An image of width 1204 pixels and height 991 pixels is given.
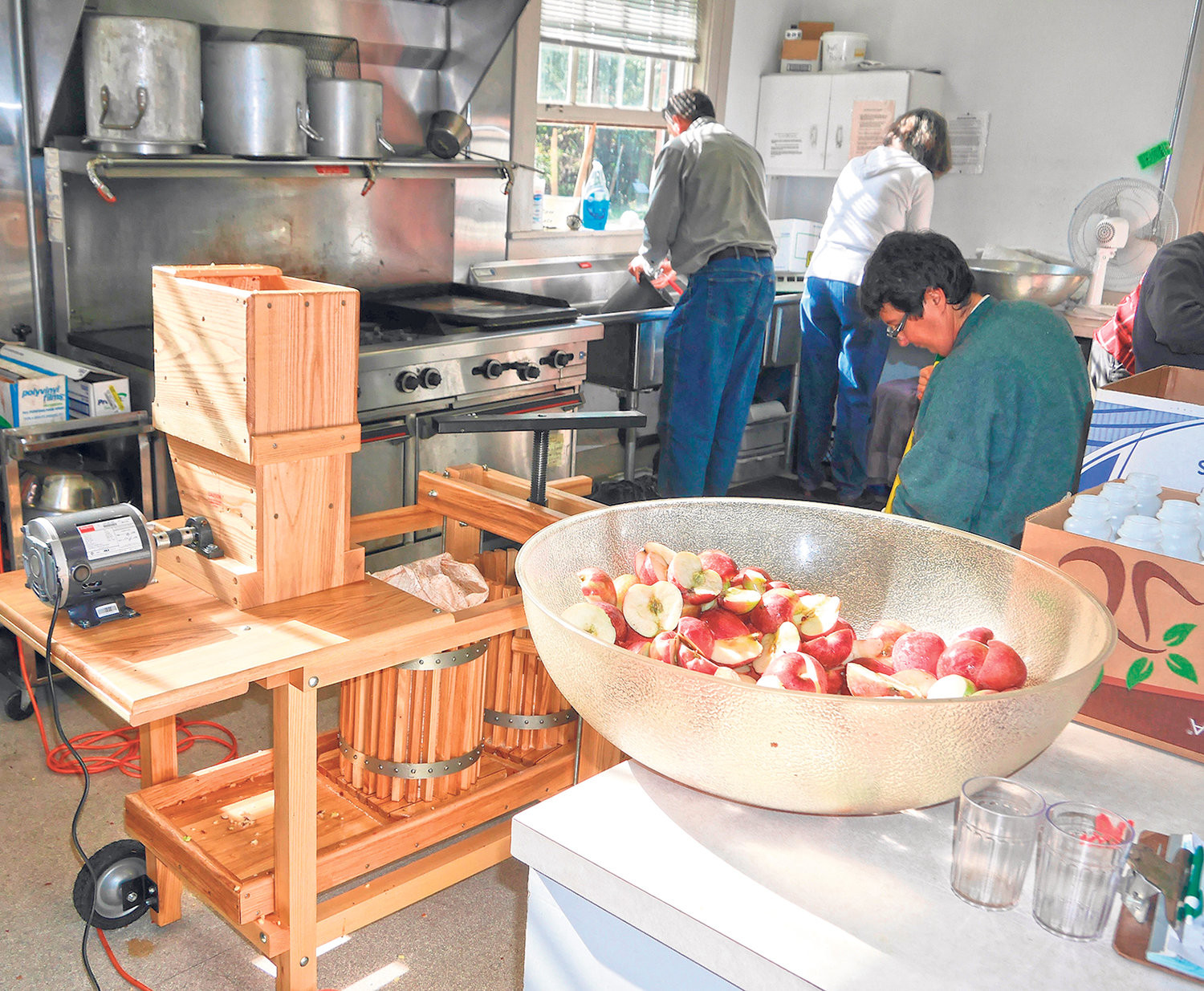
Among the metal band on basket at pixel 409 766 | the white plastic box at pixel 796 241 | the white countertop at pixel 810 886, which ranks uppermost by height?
the white plastic box at pixel 796 241

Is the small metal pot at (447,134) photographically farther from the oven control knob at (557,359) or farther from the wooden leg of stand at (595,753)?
the wooden leg of stand at (595,753)

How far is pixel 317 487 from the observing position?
169 cm

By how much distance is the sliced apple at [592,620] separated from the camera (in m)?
1.02

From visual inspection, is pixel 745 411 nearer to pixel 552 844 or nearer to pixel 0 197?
pixel 0 197

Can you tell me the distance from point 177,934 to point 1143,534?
69.0 inches

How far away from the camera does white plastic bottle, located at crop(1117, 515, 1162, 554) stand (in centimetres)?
121

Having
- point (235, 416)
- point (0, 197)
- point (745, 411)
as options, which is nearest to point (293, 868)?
point (235, 416)

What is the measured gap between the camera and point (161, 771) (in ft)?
6.49

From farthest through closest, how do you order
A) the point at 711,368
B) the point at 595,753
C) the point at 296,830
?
the point at 711,368
the point at 595,753
the point at 296,830

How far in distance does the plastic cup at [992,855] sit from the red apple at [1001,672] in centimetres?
13

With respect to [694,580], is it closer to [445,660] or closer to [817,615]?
[817,615]

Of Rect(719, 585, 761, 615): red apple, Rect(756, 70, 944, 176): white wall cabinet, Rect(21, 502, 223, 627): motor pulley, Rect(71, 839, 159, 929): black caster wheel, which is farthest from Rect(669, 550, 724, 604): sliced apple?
Rect(756, 70, 944, 176): white wall cabinet

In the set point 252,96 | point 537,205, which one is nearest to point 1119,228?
point 537,205

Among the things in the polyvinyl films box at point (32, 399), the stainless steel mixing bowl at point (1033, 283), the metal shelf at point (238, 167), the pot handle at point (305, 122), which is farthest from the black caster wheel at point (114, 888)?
the stainless steel mixing bowl at point (1033, 283)
